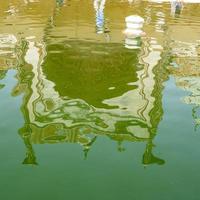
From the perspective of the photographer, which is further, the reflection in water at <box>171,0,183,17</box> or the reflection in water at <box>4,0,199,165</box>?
the reflection in water at <box>171,0,183,17</box>

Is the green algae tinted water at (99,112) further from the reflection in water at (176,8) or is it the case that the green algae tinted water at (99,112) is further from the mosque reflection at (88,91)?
the reflection in water at (176,8)

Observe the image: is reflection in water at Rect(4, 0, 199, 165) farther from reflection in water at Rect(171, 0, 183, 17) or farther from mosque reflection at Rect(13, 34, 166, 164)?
reflection in water at Rect(171, 0, 183, 17)

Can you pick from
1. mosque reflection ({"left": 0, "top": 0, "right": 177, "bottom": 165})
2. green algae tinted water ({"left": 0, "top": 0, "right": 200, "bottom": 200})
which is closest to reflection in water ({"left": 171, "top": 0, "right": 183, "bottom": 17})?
green algae tinted water ({"left": 0, "top": 0, "right": 200, "bottom": 200})

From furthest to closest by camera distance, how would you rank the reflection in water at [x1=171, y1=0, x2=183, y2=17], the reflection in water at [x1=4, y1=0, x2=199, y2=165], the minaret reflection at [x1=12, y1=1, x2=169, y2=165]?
the reflection in water at [x1=171, y1=0, x2=183, y2=17]
the reflection in water at [x1=4, y1=0, x2=199, y2=165]
the minaret reflection at [x1=12, y1=1, x2=169, y2=165]

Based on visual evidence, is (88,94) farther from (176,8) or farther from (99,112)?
(176,8)

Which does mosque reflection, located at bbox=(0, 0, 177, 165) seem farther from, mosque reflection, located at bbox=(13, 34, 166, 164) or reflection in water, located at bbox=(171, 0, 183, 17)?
reflection in water, located at bbox=(171, 0, 183, 17)

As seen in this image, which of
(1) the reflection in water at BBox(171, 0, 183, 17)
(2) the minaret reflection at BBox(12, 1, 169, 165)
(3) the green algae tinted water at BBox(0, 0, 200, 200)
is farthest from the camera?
(1) the reflection in water at BBox(171, 0, 183, 17)

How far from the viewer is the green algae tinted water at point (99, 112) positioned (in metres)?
6.44

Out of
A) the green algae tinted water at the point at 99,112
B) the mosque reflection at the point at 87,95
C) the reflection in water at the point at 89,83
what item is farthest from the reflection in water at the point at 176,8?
the mosque reflection at the point at 87,95

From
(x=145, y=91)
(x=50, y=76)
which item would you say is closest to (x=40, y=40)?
(x=50, y=76)

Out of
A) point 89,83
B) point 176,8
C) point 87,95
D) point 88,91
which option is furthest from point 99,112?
point 176,8

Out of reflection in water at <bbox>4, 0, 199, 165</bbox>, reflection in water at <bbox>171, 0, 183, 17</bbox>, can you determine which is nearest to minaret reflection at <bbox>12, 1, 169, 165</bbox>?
reflection in water at <bbox>4, 0, 199, 165</bbox>

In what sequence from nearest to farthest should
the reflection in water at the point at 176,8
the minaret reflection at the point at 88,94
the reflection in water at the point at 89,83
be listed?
the minaret reflection at the point at 88,94 → the reflection in water at the point at 89,83 → the reflection in water at the point at 176,8

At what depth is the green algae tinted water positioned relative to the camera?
253 inches
